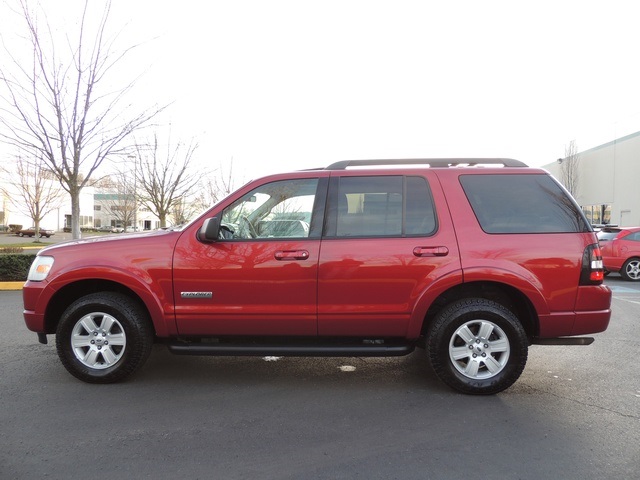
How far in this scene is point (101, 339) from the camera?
415cm

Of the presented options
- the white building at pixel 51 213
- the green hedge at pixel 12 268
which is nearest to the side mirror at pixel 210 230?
the green hedge at pixel 12 268

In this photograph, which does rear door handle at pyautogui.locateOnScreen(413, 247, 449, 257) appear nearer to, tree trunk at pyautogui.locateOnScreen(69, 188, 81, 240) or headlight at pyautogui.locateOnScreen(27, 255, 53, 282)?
headlight at pyautogui.locateOnScreen(27, 255, 53, 282)

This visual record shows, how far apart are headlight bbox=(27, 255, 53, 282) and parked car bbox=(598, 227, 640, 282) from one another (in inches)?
501

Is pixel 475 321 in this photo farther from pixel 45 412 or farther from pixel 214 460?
pixel 45 412

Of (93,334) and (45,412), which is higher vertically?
(93,334)

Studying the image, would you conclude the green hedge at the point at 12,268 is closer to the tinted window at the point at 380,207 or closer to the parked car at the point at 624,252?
the tinted window at the point at 380,207

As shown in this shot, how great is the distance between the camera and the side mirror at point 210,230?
3930mm

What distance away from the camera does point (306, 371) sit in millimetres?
4590

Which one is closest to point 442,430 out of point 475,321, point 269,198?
point 475,321

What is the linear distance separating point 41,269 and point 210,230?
5.43 ft

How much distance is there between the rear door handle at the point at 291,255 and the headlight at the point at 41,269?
2077mm

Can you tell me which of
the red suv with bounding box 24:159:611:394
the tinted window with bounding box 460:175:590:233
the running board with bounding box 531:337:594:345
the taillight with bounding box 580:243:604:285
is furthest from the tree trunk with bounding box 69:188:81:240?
the taillight with bounding box 580:243:604:285

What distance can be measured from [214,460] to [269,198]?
7.29 ft

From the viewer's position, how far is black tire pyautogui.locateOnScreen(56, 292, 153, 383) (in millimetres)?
4098
